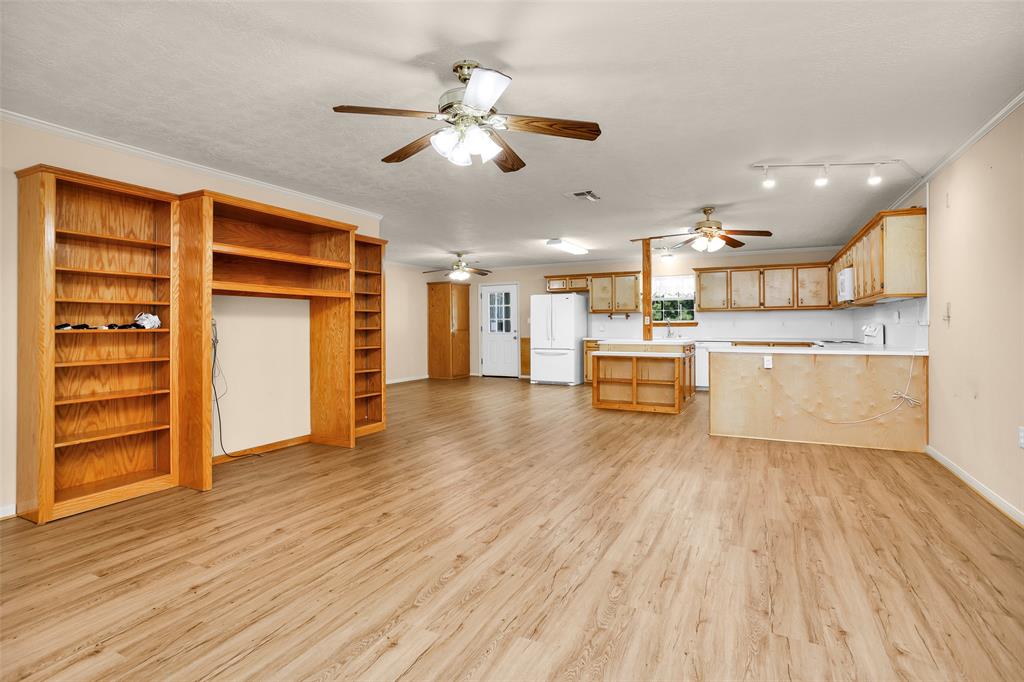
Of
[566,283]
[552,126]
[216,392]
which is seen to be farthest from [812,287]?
[216,392]

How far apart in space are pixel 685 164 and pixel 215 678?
14.3ft

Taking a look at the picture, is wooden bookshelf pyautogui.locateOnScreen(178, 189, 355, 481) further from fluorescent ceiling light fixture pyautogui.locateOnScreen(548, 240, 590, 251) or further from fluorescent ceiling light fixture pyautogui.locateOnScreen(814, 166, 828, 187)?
fluorescent ceiling light fixture pyautogui.locateOnScreen(814, 166, 828, 187)

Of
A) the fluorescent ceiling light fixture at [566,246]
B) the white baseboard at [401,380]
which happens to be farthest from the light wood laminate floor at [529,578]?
the white baseboard at [401,380]

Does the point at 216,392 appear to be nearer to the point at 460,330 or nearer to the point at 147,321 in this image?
the point at 147,321

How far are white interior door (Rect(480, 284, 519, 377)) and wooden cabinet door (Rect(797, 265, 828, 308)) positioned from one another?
5347mm

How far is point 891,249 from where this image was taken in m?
4.56

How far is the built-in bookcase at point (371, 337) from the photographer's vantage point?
5.67 metres

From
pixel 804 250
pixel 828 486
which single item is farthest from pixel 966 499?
pixel 804 250

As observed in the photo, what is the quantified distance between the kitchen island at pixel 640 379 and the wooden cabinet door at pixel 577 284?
10.5 feet

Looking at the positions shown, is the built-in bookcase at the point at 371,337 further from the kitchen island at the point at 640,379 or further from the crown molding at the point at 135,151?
the kitchen island at the point at 640,379

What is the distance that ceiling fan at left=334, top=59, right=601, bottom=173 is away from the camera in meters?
2.45

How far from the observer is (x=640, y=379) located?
→ 695cm

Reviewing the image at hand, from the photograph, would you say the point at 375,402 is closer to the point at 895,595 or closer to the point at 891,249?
the point at 895,595

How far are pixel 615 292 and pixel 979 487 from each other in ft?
22.1
